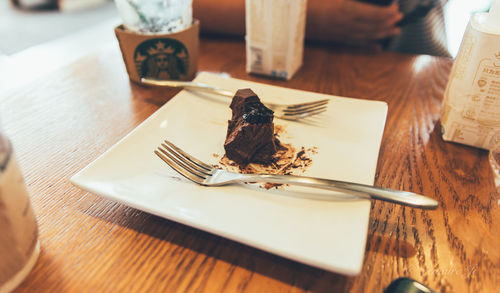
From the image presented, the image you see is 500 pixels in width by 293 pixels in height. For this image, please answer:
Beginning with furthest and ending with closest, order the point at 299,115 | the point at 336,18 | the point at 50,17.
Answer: the point at 50,17 < the point at 336,18 < the point at 299,115

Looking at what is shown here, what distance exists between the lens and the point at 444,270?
0.54 m

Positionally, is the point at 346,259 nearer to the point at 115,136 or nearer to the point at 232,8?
the point at 115,136

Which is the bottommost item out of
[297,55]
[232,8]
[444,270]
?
[444,270]

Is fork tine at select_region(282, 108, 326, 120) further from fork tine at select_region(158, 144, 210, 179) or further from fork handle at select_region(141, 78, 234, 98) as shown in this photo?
fork tine at select_region(158, 144, 210, 179)

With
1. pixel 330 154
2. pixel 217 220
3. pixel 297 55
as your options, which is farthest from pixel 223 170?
pixel 297 55

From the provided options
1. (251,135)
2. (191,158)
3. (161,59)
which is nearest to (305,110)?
(251,135)

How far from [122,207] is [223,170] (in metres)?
0.22

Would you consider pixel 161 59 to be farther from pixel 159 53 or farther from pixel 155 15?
pixel 155 15

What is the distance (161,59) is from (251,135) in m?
0.54

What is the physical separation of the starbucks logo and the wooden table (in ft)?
0.24

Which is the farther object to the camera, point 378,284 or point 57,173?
point 57,173

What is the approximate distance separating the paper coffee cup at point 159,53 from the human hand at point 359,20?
66 centimetres

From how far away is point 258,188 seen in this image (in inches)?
25.1

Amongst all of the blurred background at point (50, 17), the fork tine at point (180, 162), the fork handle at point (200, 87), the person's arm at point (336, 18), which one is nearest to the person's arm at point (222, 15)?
the person's arm at point (336, 18)
